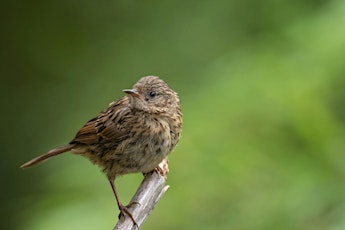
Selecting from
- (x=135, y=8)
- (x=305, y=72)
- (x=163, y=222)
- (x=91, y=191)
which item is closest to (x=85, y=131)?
(x=91, y=191)

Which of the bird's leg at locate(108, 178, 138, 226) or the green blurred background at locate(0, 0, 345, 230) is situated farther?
the green blurred background at locate(0, 0, 345, 230)

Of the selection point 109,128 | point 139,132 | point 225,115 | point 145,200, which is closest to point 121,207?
point 145,200

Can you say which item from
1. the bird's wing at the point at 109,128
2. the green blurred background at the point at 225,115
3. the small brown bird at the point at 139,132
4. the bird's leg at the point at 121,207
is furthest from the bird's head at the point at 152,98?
the bird's leg at the point at 121,207

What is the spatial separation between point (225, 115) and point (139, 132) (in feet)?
1.74

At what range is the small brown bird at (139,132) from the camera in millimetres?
4023

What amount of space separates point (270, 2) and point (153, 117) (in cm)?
187

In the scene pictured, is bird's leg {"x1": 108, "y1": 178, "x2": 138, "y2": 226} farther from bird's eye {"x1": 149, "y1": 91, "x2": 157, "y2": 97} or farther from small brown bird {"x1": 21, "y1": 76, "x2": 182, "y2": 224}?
bird's eye {"x1": 149, "y1": 91, "x2": 157, "y2": 97}

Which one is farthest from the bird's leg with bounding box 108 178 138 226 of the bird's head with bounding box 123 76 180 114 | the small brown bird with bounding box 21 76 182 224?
the bird's head with bounding box 123 76 180 114

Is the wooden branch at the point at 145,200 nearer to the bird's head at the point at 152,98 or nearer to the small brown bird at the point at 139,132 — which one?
the small brown bird at the point at 139,132

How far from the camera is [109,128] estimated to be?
426 centimetres

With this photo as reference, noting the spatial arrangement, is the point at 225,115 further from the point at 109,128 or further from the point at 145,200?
the point at 145,200

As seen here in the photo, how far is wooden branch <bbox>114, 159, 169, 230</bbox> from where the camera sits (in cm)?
343

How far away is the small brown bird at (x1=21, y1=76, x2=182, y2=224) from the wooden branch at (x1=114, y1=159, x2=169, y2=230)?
0.21 m

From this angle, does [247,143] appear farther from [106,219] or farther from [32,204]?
[32,204]
